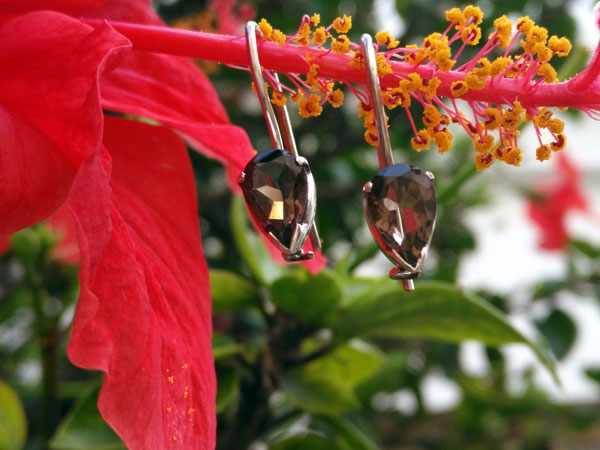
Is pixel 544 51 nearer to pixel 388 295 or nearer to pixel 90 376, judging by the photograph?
pixel 388 295

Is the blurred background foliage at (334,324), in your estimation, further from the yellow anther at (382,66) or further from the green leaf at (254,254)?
the yellow anther at (382,66)

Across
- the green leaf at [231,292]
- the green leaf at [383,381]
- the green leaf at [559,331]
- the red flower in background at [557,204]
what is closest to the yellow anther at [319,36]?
the green leaf at [231,292]

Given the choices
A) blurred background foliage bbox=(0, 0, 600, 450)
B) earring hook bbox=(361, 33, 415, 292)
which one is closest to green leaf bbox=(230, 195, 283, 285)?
blurred background foliage bbox=(0, 0, 600, 450)

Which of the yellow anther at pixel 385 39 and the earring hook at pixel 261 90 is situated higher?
the yellow anther at pixel 385 39

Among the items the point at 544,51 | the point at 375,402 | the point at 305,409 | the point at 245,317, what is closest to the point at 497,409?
the point at 375,402

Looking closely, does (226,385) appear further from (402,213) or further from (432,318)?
Result: (402,213)

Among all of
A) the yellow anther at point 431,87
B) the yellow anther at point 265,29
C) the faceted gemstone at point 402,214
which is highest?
the yellow anther at point 265,29
